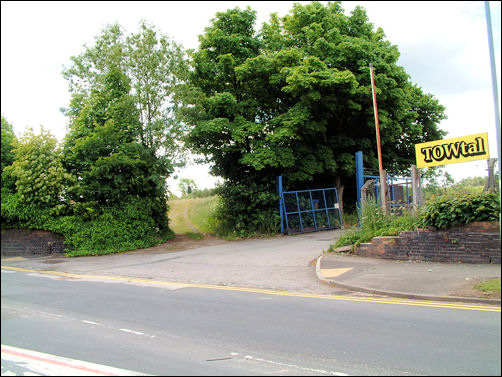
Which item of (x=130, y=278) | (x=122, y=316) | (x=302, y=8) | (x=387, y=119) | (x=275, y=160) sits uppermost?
(x=302, y=8)

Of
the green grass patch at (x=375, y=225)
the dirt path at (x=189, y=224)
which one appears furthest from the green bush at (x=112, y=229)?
the green grass patch at (x=375, y=225)

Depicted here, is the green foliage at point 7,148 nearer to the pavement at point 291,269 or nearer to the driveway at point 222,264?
the pavement at point 291,269

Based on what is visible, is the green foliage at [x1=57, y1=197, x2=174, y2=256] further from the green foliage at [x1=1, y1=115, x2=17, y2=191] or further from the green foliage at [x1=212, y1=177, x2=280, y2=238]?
the green foliage at [x1=1, y1=115, x2=17, y2=191]

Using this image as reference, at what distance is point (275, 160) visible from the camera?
20906 millimetres

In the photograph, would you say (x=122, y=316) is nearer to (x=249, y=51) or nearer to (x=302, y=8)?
→ (x=249, y=51)

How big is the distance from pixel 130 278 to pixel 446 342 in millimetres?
9271

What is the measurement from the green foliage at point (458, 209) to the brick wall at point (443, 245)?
18cm

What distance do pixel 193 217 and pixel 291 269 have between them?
1695cm

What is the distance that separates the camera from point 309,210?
22719 millimetres

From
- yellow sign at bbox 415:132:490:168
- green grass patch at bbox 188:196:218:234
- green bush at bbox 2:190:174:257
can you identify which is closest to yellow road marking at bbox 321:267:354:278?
yellow sign at bbox 415:132:490:168

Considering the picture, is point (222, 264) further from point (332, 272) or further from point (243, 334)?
point (243, 334)

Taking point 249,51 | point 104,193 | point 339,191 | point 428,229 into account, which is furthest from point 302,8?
point 428,229

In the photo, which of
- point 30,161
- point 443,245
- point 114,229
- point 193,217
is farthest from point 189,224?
point 30,161

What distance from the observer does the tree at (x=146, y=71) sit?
2042cm
